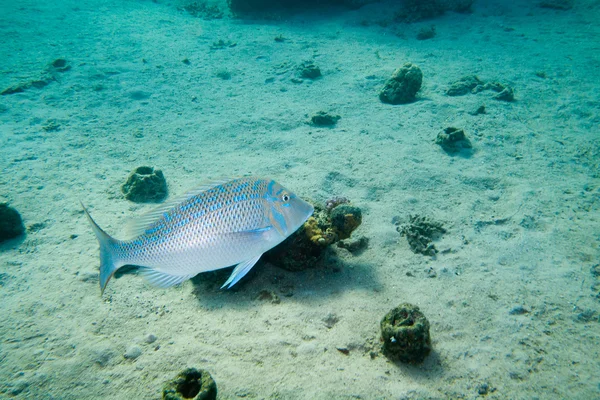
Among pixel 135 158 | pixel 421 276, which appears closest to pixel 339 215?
pixel 421 276

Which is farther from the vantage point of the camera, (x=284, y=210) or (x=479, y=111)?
(x=479, y=111)

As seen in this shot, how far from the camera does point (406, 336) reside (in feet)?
8.97

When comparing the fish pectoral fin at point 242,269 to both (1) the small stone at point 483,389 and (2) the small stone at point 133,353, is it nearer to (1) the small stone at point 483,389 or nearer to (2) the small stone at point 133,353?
(2) the small stone at point 133,353

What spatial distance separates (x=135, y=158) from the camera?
22.7 feet

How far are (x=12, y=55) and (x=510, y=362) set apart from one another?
18.4 m

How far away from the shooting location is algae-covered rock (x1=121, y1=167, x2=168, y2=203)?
554 centimetres

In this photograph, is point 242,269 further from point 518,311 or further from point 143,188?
point 143,188

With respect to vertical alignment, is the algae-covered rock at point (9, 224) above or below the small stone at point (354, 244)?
below

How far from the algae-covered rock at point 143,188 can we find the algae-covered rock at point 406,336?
4.50 metres

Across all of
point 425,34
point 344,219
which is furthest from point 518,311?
point 425,34

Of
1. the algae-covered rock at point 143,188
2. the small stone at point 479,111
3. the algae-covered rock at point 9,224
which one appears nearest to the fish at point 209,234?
the algae-covered rock at point 143,188

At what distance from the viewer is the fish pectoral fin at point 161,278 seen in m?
2.66

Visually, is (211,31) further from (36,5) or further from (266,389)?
(266,389)

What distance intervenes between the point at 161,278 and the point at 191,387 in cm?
92
